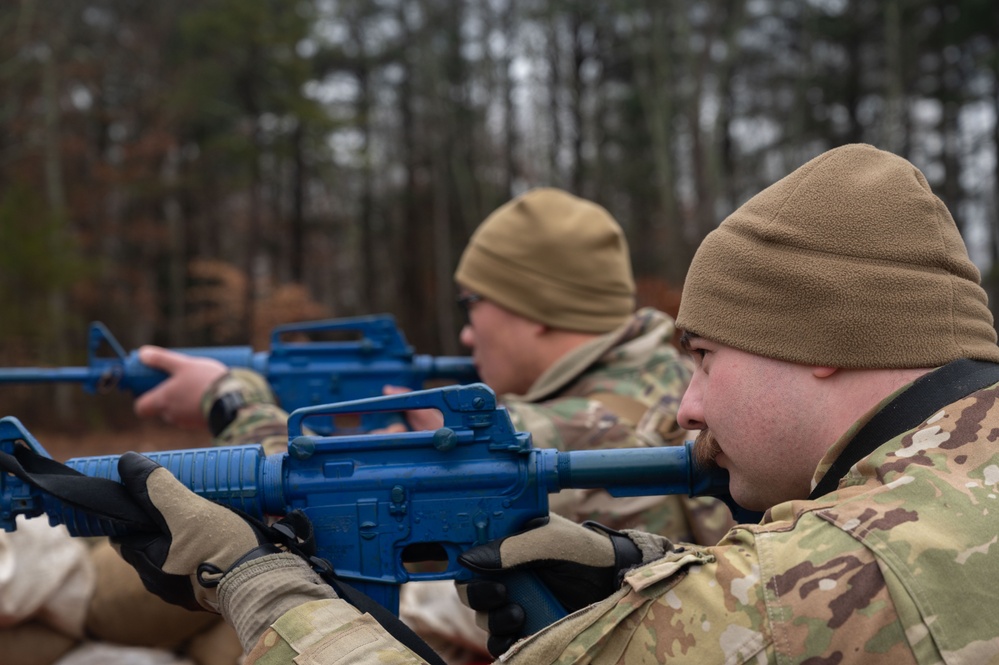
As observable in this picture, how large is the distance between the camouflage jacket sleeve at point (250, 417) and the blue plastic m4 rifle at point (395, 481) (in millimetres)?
844

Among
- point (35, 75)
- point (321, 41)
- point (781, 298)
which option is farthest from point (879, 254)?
point (321, 41)

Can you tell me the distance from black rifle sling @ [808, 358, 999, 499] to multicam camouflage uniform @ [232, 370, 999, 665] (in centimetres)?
2

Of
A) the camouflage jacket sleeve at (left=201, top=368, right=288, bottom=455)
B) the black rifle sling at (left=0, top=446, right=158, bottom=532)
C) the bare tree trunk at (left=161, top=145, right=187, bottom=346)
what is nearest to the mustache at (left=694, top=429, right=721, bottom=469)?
the black rifle sling at (left=0, top=446, right=158, bottom=532)

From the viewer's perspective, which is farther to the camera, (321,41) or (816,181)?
(321,41)

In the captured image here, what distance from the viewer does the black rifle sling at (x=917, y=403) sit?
5.61 feet

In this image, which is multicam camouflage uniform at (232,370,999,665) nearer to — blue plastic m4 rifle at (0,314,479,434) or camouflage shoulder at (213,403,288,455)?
camouflage shoulder at (213,403,288,455)

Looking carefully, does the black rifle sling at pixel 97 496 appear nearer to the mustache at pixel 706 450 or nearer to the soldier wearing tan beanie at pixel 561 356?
the mustache at pixel 706 450

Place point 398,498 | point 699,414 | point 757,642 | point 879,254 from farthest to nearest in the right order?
point 398,498 → point 699,414 → point 879,254 → point 757,642

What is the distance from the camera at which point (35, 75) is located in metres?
21.7

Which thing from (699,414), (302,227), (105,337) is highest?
(699,414)

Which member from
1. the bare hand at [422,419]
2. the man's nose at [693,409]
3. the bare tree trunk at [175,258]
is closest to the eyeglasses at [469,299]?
the bare hand at [422,419]

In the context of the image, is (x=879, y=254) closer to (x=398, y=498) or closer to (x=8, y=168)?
(x=398, y=498)

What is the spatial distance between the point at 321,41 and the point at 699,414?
90.5 ft

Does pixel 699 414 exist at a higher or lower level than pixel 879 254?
lower
